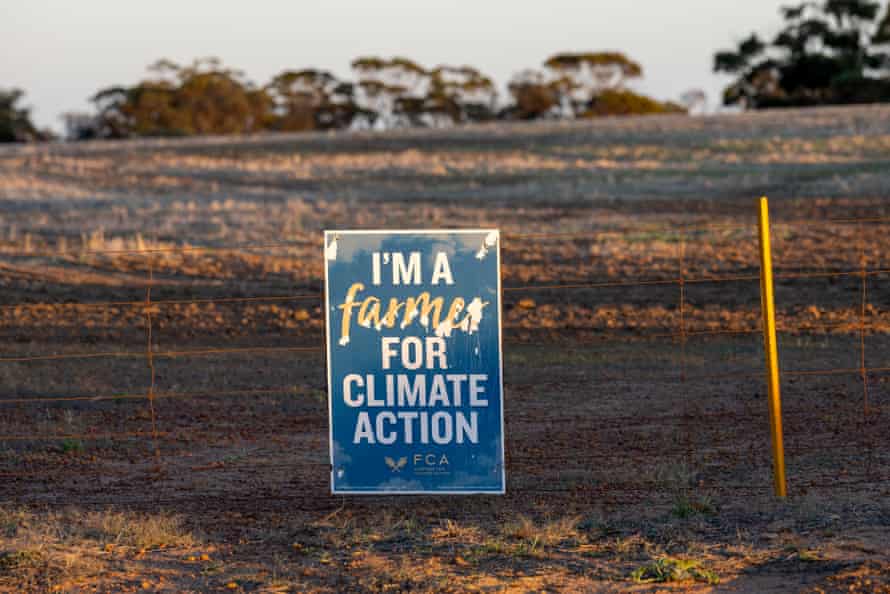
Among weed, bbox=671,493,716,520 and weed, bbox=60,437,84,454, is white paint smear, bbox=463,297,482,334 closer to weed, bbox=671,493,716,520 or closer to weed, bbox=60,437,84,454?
weed, bbox=671,493,716,520

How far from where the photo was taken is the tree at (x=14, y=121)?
265ft

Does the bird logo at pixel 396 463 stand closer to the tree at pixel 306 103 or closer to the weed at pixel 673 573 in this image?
the weed at pixel 673 573

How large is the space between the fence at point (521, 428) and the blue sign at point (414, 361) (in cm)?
118

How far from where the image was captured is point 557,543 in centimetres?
812

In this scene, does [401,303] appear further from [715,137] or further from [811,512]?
[715,137]

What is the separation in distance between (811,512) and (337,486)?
3.20 meters

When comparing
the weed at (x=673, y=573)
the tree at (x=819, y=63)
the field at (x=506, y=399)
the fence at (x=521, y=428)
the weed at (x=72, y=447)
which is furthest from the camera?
the tree at (x=819, y=63)

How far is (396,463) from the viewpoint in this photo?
29.4 ft

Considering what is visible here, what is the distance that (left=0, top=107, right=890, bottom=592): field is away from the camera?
7.86m

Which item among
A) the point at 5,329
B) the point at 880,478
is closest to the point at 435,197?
the point at 5,329

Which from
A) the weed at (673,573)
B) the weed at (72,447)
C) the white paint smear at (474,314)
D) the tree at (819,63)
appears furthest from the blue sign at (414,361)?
the tree at (819,63)

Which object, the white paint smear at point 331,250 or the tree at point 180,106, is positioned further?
the tree at point 180,106

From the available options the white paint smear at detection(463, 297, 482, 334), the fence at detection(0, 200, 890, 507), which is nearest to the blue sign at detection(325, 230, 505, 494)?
the white paint smear at detection(463, 297, 482, 334)

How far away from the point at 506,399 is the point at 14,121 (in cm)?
7390
